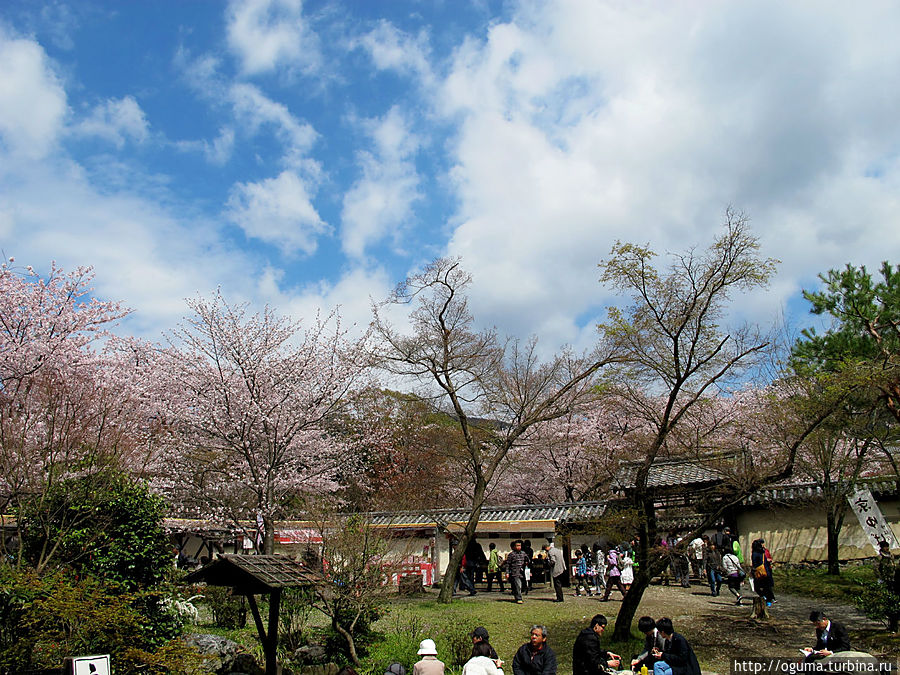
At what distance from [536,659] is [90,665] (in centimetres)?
433

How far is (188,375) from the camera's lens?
62.4ft

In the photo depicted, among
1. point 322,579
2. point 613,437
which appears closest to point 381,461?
point 613,437

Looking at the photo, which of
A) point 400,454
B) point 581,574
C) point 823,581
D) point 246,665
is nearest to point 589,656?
point 246,665

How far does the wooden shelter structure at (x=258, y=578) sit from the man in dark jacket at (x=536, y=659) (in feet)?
11.3

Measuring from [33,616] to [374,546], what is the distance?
5435 millimetres

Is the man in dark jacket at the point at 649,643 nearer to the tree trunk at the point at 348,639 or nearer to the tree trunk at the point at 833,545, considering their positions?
Result: the tree trunk at the point at 348,639

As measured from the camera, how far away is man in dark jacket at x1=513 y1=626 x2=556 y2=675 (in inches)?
265

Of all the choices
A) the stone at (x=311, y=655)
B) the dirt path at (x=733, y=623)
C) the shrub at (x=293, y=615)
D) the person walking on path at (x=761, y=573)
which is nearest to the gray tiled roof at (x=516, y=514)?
the dirt path at (x=733, y=623)

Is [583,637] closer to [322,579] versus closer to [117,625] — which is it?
[322,579]

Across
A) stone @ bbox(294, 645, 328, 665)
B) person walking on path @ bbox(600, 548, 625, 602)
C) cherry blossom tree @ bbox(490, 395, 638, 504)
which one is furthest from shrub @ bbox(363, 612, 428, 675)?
cherry blossom tree @ bbox(490, 395, 638, 504)

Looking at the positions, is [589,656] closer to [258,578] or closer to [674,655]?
[674,655]

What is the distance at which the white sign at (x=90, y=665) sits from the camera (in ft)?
18.0

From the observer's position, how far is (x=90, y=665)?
5.57 meters

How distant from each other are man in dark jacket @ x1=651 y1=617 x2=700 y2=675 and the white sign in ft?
17.7
